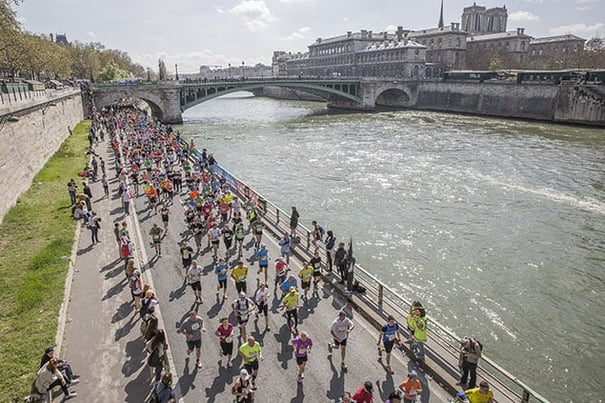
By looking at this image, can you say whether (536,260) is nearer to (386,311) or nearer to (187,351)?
(386,311)

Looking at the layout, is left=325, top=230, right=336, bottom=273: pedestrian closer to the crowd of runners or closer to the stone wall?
the crowd of runners

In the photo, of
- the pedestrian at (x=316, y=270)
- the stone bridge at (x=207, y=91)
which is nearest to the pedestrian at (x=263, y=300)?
the pedestrian at (x=316, y=270)

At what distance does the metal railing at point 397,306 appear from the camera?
8134 millimetres

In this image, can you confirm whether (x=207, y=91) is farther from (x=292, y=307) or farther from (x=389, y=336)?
(x=389, y=336)

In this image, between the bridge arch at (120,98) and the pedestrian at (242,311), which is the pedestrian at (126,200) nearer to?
the pedestrian at (242,311)

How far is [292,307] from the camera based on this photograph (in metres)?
10.5

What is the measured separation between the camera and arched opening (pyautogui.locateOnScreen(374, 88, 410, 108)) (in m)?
86.9

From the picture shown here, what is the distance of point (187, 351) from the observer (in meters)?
9.91

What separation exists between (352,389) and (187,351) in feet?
12.7

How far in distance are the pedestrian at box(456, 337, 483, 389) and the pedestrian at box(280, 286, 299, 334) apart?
3870 mm

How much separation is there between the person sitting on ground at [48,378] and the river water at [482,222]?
33.3 feet

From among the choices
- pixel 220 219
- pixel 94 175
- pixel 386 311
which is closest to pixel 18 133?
pixel 94 175

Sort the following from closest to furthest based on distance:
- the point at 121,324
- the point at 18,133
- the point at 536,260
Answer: the point at 121,324
the point at 536,260
the point at 18,133

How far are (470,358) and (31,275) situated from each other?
41.1ft
